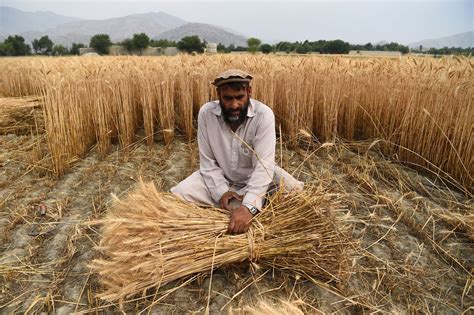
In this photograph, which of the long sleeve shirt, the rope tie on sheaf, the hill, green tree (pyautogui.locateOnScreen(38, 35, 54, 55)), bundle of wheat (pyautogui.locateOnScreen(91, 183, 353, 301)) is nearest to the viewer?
bundle of wheat (pyautogui.locateOnScreen(91, 183, 353, 301))

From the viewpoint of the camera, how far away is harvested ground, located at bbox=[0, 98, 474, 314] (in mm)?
1626

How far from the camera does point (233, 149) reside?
2229mm

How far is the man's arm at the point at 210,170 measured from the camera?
220 cm

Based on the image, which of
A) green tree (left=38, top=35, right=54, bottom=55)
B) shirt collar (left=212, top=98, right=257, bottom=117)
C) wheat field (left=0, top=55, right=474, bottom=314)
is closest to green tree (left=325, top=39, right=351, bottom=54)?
wheat field (left=0, top=55, right=474, bottom=314)

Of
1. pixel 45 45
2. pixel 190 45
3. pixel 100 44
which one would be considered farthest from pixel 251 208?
pixel 45 45

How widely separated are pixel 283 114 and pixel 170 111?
3.71ft

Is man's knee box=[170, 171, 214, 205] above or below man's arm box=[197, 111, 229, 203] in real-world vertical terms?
below

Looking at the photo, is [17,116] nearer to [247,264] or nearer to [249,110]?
[249,110]

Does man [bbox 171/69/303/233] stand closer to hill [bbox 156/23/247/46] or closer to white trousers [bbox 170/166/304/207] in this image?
white trousers [bbox 170/166/304/207]

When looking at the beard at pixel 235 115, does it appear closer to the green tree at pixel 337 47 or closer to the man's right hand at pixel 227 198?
the man's right hand at pixel 227 198

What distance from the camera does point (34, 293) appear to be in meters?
1.71

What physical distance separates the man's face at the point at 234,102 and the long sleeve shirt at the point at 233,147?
0.07m

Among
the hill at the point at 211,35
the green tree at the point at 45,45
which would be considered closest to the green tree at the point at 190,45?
the green tree at the point at 45,45

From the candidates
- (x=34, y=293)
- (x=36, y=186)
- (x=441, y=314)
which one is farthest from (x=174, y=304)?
(x=36, y=186)
